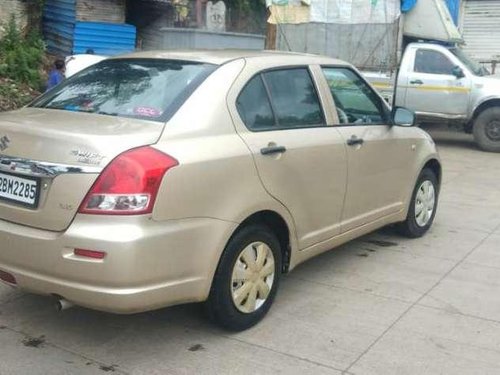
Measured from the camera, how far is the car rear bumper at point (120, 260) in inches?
123

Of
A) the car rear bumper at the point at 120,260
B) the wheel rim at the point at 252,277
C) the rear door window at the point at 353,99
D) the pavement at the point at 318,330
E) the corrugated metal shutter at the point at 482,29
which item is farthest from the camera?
the corrugated metal shutter at the point at 482,29

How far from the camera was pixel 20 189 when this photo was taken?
3.39 metres

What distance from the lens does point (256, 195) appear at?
372 centimetres

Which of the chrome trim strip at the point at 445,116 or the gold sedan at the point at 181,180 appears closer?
the gold sedan at the point at 181,180

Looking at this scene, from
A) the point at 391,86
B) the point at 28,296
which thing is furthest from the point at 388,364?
the point at 391,86

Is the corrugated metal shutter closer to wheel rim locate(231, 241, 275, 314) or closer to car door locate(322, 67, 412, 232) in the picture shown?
car door locate(322, 67, 412, 232)

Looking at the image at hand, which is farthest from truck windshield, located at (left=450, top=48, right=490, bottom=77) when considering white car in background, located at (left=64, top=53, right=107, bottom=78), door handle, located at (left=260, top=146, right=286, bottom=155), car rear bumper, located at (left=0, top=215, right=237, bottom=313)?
car rear bumper, located at (left=0, top=215, right=237, bottom=313)

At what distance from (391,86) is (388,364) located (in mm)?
9295

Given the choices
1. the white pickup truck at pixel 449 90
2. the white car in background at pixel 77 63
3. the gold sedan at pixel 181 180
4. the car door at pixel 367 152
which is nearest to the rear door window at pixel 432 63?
the white pickup truck at pixel 449 90

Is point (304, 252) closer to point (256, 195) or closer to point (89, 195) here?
point (256, 195)

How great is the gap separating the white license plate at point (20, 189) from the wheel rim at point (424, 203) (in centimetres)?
352

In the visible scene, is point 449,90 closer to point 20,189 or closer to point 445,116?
point 445,116

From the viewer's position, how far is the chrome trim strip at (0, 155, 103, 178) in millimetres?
3182

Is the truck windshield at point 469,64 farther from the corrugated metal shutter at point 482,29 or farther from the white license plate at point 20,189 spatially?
the white license plate at point 20,189
